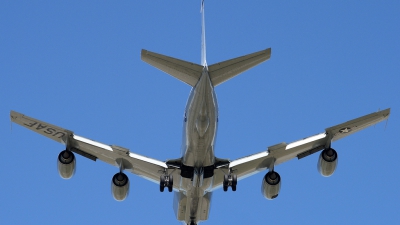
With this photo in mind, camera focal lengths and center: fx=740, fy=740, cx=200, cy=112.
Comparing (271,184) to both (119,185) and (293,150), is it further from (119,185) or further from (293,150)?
(119,185)

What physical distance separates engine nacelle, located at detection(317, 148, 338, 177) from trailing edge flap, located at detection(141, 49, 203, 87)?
10243mm

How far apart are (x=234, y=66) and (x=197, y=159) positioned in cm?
631

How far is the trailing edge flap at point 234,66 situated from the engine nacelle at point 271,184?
9040 mm

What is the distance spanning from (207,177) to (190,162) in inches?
59.5

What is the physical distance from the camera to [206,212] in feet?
149

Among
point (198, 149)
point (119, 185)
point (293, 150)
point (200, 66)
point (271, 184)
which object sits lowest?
point (119, 185)

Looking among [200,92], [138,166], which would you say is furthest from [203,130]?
[138,166]

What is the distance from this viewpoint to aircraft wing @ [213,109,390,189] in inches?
1639

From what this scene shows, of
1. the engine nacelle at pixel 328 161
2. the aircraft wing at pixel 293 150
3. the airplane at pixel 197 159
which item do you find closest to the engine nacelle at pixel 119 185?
the airplane at pixel 197 159

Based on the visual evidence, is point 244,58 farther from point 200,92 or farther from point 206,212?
point 206,212

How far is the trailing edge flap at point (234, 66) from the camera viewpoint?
3541 cm

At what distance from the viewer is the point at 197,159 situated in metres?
39.3

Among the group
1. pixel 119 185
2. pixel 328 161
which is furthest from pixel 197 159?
pixel 328 161

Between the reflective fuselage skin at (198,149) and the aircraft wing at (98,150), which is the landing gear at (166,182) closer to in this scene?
the reflective fuselage skin at (198,149)
